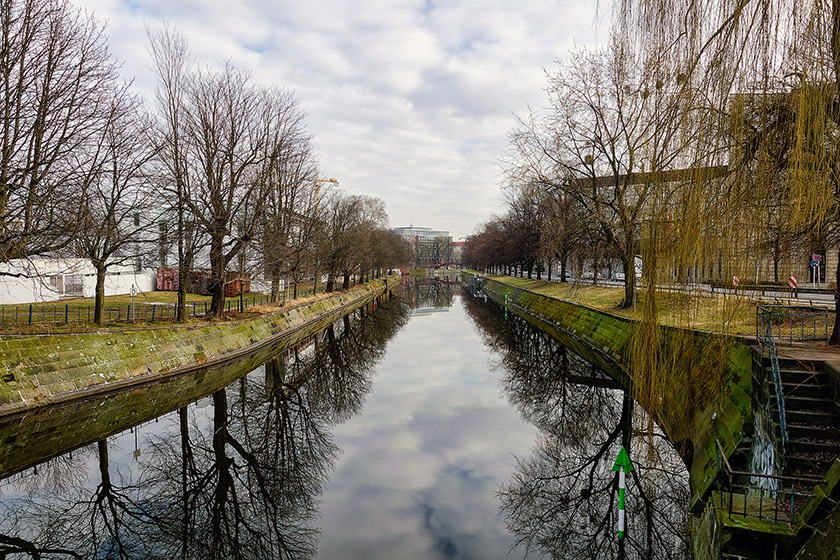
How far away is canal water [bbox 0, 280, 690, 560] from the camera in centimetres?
743

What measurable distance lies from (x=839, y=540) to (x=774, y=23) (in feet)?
16.1

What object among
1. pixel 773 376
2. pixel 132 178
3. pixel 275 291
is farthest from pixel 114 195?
pixel 773 376

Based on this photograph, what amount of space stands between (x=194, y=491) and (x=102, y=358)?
25.8ft

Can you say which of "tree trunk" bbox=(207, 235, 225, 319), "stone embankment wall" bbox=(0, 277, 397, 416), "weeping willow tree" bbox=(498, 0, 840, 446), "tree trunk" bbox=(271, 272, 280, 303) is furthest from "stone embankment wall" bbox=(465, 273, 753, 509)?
"tree trunk" bbox=(271, 272, 280, 303)

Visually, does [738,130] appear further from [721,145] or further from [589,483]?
[589,483]

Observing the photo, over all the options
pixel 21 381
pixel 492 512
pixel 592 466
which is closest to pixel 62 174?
pixel 21 381

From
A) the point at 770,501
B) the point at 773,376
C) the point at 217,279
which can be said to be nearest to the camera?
the point at 770,501

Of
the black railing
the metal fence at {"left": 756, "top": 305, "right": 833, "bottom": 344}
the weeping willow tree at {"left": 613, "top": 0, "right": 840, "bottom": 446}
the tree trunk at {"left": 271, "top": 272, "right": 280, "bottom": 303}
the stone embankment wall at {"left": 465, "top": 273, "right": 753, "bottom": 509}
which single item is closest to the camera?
the weeping willow tree at {"left": 613, "top": 0, "right": 840, "bottom": 446}

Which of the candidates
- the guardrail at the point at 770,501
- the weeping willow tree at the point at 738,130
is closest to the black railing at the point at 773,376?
the guardrail at the point at 770,501

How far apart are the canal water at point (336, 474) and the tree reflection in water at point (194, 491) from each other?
0.04 meters

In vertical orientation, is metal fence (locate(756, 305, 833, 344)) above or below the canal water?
above

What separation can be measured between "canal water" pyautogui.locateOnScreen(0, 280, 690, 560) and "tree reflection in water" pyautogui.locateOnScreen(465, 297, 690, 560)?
40 mm

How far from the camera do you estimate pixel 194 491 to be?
29.6ft

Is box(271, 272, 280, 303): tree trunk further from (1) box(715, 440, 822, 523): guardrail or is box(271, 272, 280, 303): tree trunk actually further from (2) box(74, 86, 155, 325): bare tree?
(1) box(715, 440, 822, 523): guardrail
